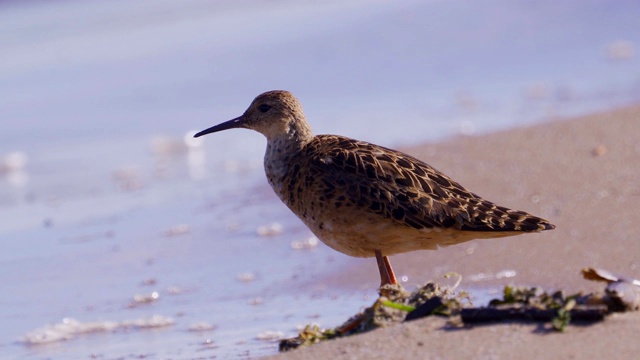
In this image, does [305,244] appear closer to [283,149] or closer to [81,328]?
[283,149]

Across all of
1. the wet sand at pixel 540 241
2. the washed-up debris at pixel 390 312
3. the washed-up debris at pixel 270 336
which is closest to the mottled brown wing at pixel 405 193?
the washed-up debris at pixel 390 312

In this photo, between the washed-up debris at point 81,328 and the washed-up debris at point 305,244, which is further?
the washed-up debris at point 305,244

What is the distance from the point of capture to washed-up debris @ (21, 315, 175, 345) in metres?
7.04

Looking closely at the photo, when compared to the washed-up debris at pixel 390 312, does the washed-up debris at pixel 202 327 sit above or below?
below

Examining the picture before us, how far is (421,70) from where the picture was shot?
50.4 feet

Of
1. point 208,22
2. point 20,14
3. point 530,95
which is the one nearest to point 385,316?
point 530,95

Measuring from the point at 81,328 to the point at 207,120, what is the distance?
20.3 feet

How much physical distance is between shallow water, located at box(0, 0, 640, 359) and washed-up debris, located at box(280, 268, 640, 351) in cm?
101

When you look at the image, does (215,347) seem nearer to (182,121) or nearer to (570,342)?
(570,342)

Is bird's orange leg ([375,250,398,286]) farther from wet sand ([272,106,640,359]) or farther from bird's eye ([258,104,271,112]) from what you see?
bird's eye ([258,104,271,112])

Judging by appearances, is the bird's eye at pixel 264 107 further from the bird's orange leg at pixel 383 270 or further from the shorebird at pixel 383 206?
the bird's orange leg at pixel 383 270

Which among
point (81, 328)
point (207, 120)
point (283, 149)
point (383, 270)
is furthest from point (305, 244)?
point (207, 120)

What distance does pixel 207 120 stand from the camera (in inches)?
518

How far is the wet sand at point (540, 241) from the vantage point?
4.61 m
